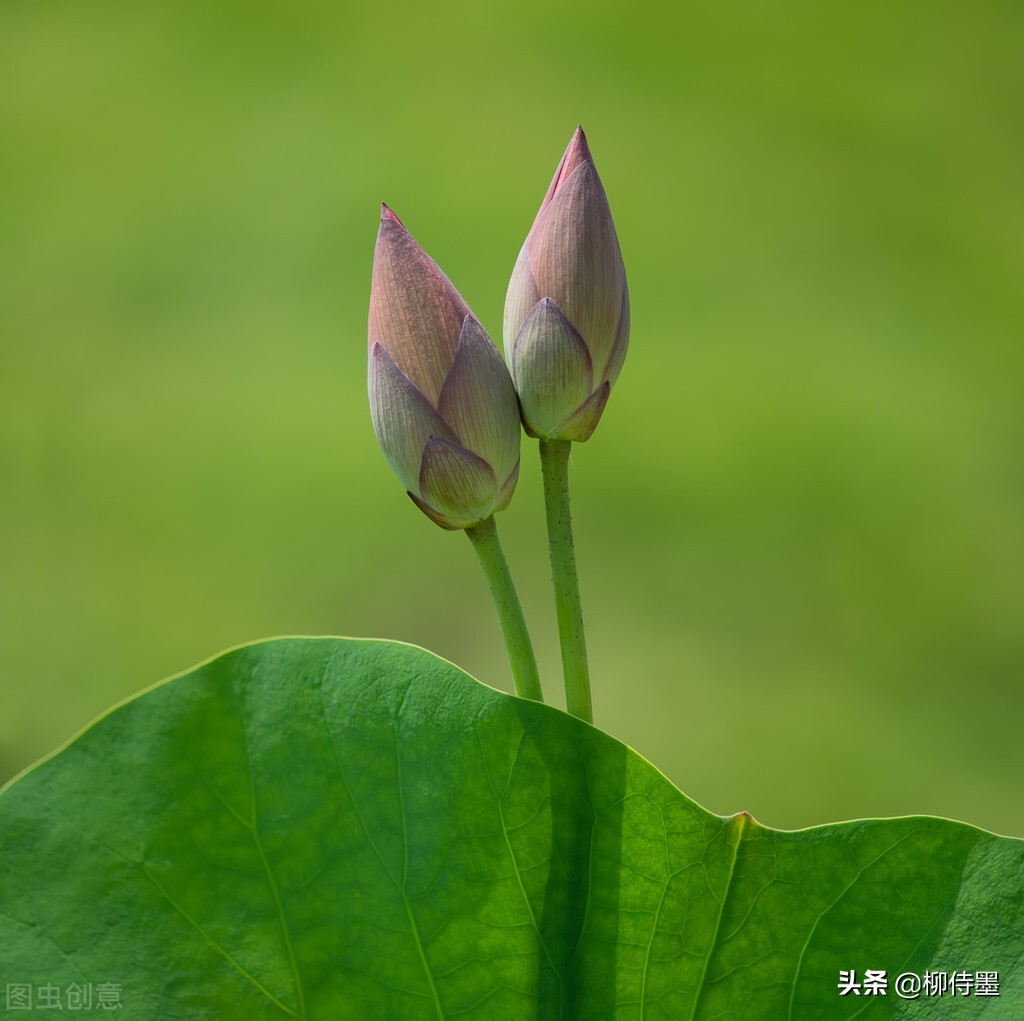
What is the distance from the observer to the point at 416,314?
0.99 ft

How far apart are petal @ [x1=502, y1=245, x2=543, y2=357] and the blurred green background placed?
0.79 m

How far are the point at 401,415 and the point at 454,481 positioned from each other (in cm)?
Result: 2

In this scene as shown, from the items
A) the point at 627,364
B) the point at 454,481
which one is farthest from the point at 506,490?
the point at 627,364

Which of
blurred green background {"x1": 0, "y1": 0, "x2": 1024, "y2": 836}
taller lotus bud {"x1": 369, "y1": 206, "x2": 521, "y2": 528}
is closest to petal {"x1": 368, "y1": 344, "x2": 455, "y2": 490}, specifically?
taller lotus bud {"x1": 369, "y1": 206, "x2": 521, "y2": 528}

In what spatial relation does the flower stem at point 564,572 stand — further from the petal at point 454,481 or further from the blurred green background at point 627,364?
the blurred green background at point 627,364

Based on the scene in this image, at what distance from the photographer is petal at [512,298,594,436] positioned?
306mm

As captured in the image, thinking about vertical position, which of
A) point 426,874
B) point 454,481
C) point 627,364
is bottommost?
point 426,874

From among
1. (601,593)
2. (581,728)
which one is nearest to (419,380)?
(581,728)

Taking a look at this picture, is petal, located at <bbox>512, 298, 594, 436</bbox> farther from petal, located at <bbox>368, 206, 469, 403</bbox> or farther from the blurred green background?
the blurred green background

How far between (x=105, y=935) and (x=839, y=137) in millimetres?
1681

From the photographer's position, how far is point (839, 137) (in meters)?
1.71

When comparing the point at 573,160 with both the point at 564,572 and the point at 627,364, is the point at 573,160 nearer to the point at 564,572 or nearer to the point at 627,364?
the point at 564,572

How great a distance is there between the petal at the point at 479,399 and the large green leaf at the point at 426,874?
2.7 inches

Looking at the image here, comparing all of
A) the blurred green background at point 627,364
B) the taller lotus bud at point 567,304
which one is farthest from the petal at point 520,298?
the blurred green background at point 627,364
